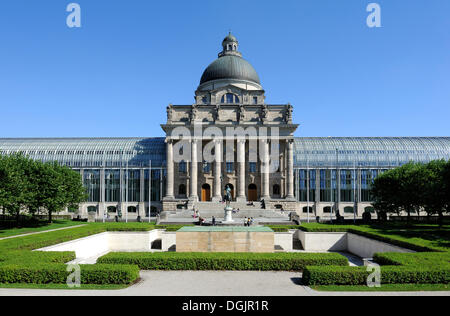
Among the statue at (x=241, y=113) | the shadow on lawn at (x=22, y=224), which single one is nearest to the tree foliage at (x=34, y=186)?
the shadow on lawn at (x=22, y=224)

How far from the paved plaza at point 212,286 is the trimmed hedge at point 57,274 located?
976 millimetres

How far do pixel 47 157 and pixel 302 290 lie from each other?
78549mm

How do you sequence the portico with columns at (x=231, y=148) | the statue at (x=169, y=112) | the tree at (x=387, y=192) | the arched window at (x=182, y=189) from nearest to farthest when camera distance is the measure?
the tree at (x=387, y=192), the portico with columns at (x=231, y=148), the statue at (x=169, y=112), the arched window at (x=182, y=189)

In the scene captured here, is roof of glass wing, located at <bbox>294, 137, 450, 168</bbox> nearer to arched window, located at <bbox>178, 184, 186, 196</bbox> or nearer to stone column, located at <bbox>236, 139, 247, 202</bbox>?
stone column, located at <bbox>236, 139, 247, 202</bbox>

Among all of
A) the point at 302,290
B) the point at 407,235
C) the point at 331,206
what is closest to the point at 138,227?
the point at 302,290

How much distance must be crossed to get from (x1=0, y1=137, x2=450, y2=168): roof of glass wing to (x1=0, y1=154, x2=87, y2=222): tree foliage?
24.1m

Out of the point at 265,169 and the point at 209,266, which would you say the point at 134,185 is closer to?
the point at 265,169

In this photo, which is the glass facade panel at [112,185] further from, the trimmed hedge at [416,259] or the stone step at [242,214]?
the trimmed hedge at [416,259]

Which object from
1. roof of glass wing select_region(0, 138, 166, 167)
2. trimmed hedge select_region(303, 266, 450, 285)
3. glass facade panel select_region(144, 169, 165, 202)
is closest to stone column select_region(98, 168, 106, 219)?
roof of glass wing select_region(0, 138, 166, 167)

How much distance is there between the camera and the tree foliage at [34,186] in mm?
39125

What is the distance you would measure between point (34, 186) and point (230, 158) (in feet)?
128

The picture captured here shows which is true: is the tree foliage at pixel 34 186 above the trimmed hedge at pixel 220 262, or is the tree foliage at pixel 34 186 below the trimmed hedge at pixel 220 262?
above

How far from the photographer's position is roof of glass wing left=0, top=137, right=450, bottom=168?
258 feet
